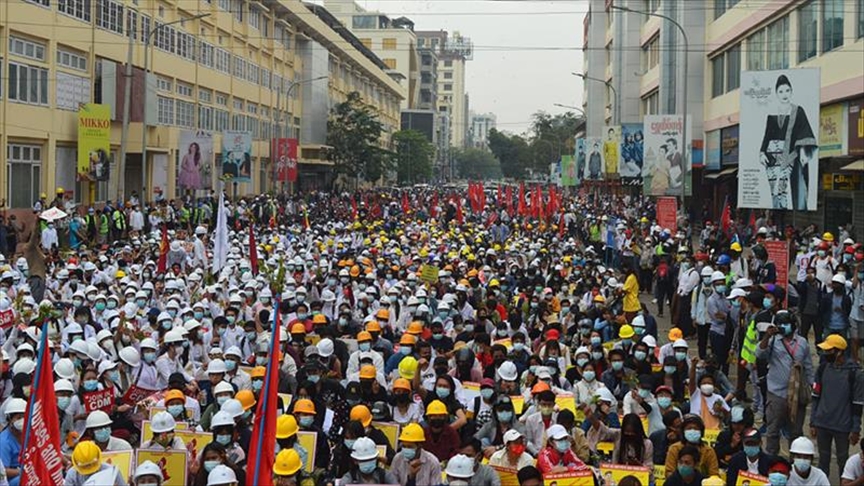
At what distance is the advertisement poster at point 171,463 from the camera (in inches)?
325

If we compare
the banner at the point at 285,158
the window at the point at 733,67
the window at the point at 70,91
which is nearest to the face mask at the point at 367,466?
the window at the point at 70,91

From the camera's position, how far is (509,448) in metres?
8.73

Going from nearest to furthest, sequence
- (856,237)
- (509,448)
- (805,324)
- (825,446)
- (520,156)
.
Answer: (509,448) → (825,446) → (805,324) → (856,237) → (520,156)

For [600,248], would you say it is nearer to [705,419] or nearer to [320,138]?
[705,419]

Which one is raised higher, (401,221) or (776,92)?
(776,92)

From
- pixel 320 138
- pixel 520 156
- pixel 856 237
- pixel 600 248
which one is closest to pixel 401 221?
pixel 600 248

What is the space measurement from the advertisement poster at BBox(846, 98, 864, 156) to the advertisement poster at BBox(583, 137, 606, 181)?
20660mm

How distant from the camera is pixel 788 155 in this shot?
1611 cm

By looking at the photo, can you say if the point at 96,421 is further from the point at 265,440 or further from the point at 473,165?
the point at 473,165

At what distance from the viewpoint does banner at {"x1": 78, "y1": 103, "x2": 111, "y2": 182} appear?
33.4 m

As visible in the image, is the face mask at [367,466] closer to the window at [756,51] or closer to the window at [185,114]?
the window at [756,51]

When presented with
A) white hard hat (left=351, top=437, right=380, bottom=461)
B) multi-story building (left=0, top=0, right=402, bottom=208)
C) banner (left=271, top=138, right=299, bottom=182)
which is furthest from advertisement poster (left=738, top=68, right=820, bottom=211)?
banner (left=271, top=138, right=299, bottom=182)

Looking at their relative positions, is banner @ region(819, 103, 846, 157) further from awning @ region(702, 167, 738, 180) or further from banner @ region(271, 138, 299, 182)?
banner @ region(271, 138, 299, 182)

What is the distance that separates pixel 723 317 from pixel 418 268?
7.39m
